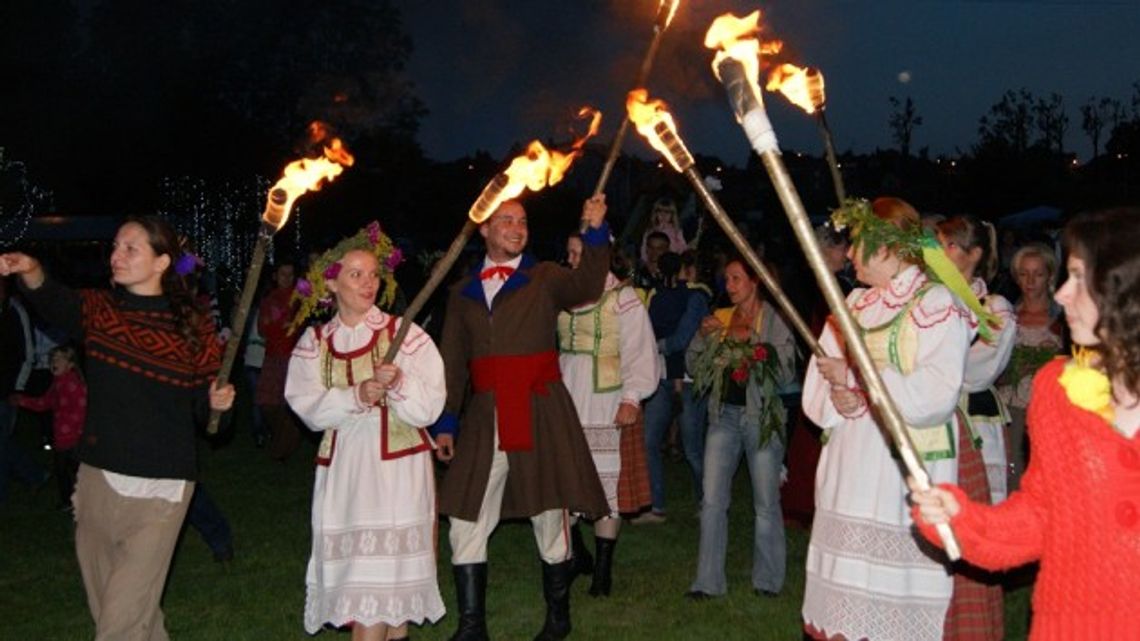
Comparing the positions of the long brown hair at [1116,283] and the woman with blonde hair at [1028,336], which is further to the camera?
the woman with blonde hair at [1028,336]

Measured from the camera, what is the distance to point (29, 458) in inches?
479

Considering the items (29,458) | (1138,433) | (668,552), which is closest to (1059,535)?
(1138,433)

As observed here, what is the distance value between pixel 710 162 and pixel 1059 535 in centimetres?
2021

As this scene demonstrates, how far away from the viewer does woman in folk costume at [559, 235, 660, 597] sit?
337 inches

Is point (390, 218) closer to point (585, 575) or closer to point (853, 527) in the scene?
point (585, 575)

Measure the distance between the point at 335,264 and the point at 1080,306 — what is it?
400cm

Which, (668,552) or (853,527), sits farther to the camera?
(668,552)

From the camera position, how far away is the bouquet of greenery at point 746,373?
794 centimetres

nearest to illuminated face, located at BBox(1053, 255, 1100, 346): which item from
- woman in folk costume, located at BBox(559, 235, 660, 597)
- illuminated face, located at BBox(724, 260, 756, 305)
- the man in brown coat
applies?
the man in brown coat

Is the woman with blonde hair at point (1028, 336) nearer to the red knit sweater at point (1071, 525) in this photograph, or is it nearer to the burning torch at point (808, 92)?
the burning torch at point (808, 92)

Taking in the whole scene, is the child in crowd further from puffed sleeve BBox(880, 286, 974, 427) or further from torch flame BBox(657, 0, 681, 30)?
puffed sleeve BBox(880, 286, 974, 427)

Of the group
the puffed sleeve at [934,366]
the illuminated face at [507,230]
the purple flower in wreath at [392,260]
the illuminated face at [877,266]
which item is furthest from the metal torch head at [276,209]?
the puffed sleeve at [934,366]

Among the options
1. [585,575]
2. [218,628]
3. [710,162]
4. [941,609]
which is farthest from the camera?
[710,162]

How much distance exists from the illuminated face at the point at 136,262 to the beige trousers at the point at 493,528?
2.05 meters
